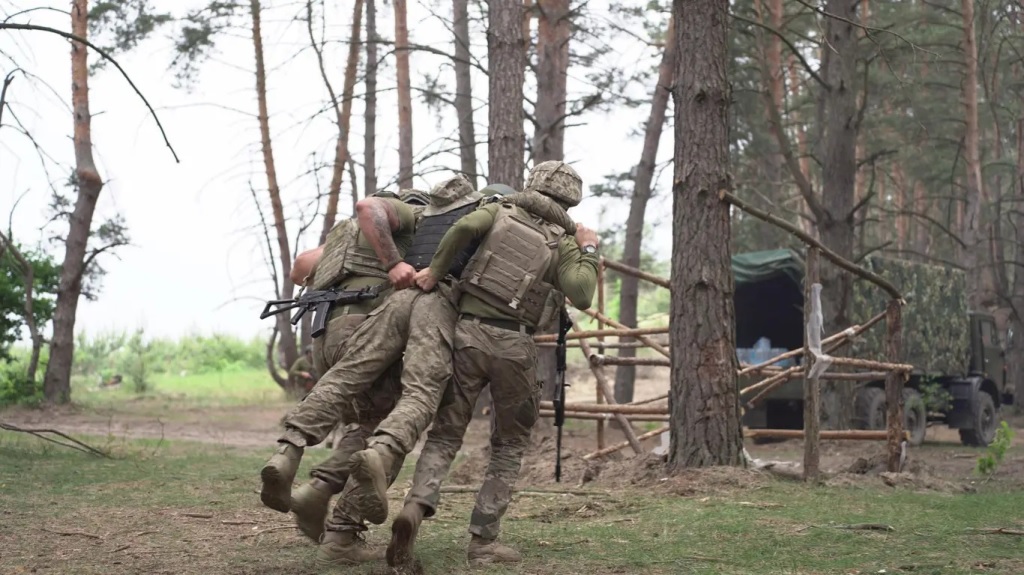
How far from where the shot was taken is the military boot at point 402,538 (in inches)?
196

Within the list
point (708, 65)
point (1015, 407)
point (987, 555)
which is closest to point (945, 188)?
point (1015, 407)

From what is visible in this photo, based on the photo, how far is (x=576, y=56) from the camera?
2266 centimetres

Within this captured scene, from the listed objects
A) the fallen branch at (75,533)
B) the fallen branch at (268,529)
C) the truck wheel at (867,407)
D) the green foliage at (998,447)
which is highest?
the truck wheel at (867,407)

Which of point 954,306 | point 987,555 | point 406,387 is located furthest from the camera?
point 954,306

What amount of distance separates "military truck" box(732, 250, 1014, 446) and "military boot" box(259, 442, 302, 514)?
11.2 m

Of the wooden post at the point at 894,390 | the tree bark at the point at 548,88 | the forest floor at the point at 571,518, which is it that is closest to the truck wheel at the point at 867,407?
the forest floor at the point at 571,518

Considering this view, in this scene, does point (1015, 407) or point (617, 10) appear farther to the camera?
point (1015, 407)

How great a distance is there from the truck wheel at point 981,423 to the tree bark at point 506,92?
10.0 metres

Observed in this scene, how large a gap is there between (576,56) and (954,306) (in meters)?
8.56

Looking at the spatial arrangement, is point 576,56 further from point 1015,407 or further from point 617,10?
point 1015,407

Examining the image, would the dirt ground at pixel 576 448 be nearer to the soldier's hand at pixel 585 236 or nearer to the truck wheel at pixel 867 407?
the truck wheel at pixel 867 407

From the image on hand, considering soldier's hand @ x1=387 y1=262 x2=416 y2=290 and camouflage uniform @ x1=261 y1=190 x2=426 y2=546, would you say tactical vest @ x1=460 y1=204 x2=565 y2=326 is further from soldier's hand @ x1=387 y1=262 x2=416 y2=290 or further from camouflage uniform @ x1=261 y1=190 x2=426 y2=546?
camouflage uniform @ x1=261 y1=190 x2=426 y2=546

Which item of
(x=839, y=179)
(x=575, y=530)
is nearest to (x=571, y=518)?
(x=575, y=530)

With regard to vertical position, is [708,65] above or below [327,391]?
above
